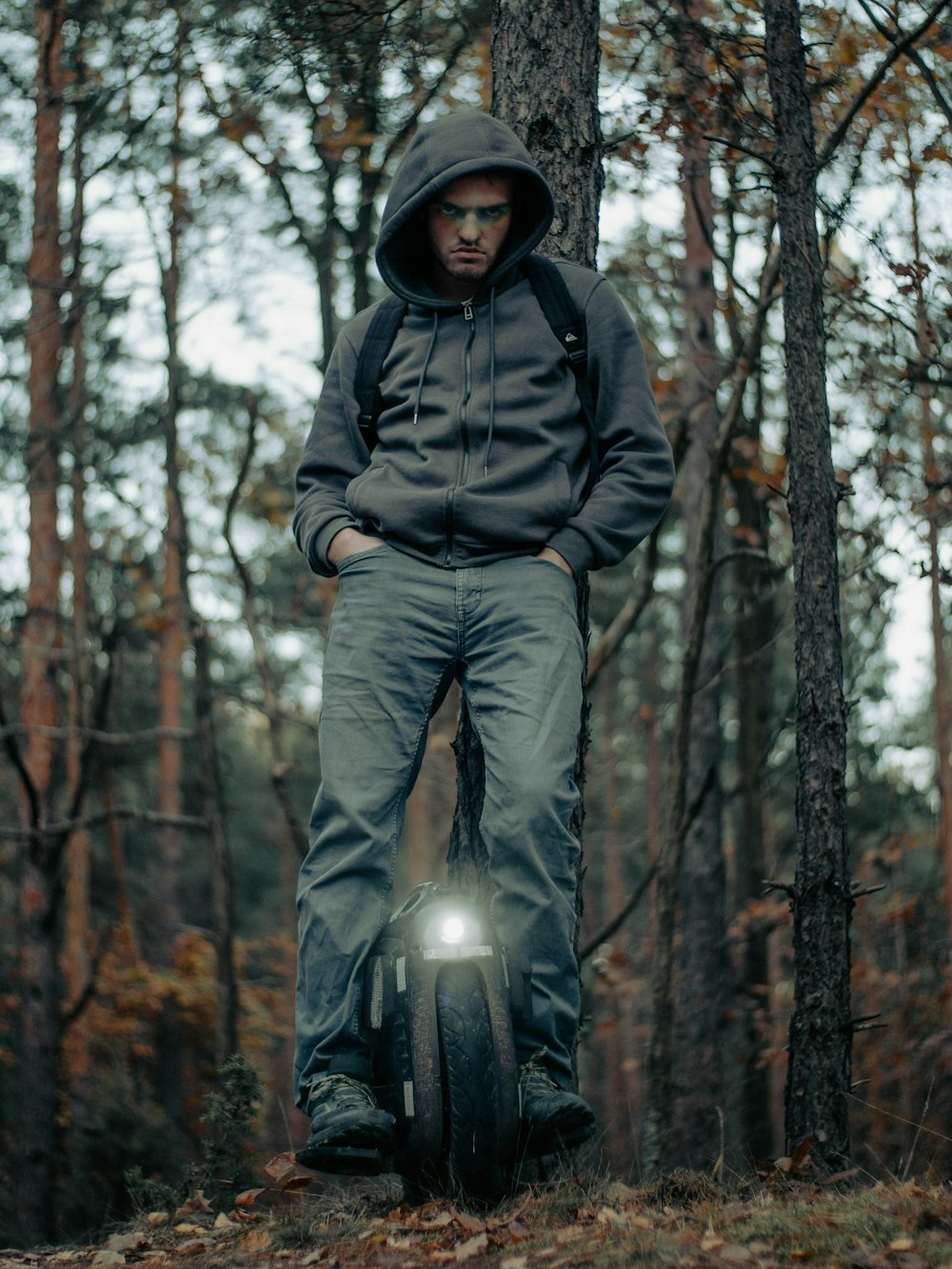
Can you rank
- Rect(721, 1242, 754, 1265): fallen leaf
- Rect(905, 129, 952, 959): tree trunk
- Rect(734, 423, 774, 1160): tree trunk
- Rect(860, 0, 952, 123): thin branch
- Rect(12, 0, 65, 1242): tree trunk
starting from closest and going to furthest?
Rect(721, 1242, 754, 1265): fallen leaf
Rect(860, 0, 952, 123): thin branch
Rect(905, 129, 952, 959): tree trunk
Rect(12, 0, 65, 1242): tree trunk
Rect(734, 423, 774, 1160): tree trunk

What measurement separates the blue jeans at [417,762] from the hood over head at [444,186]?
89 cm

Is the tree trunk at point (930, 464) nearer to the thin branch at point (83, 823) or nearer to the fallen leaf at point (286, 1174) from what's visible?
the fallen leaf at point (286, 1174)

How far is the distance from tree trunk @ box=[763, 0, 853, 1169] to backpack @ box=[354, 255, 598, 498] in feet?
4.58

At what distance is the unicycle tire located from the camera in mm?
3162

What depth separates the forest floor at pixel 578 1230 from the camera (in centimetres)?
278

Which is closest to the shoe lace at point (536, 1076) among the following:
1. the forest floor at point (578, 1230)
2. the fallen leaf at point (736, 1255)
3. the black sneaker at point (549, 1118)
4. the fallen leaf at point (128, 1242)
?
the black sneaker at point (549, 1118)

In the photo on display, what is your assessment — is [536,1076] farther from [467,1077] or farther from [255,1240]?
[255,1240]

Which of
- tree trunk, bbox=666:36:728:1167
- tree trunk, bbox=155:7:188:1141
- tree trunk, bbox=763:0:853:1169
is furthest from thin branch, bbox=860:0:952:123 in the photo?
tree trunk, bbox=155:7:188:1141

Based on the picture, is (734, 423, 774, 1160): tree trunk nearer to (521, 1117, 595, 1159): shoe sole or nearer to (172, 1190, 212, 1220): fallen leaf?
(172, 1190, 212, 1220): fallen leaf

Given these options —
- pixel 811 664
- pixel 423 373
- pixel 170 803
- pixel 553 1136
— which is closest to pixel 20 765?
pixel 811 664

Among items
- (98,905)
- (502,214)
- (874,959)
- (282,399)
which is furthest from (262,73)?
(874,959)

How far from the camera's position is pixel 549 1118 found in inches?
125

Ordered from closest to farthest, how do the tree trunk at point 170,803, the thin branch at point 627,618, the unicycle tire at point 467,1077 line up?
1. the unicycle tire at point 467,1077
2. the thin branch at point 627,618
3. the tree trunk at point 170,803

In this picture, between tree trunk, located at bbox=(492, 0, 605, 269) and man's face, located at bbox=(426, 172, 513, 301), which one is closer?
man's face, located at bbox=(426, 172, 513, 301)
